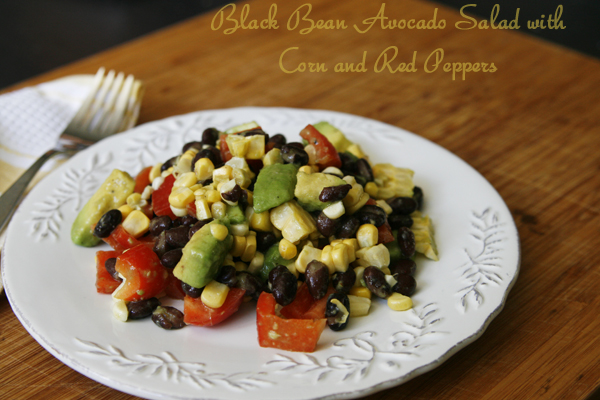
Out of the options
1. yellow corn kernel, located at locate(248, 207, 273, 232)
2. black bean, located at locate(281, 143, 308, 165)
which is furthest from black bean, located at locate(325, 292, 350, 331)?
black bean, located at locate(281, 143, 308, 165)

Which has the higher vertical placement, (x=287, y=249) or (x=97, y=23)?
(x=287, y=249)

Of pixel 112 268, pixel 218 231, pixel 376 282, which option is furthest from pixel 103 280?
pixel 376 282

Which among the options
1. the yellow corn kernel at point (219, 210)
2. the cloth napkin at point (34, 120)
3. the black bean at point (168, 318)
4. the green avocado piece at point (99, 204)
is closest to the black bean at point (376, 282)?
the yellow corn kernel at point (219, 210)

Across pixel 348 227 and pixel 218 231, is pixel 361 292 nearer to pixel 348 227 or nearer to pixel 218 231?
pixel 348 227

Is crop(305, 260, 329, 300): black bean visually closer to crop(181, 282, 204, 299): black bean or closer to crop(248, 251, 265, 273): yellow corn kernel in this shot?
crop(248, 251, 265, 273): yellow corn kernel

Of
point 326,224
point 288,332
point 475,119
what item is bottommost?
point 475,119

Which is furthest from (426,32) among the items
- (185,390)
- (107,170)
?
(185,390)
